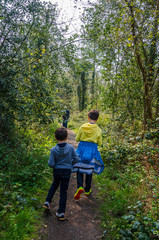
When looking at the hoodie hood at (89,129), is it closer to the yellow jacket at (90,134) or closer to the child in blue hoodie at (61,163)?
the yellow jacket at (90,134)

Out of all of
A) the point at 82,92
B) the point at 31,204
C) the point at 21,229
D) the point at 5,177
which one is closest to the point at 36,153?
the point at 5,177

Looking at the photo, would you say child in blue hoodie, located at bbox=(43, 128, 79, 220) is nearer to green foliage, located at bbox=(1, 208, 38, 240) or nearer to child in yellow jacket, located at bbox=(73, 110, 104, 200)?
green foliage, located at bbox=(1, 208, 38, 240)

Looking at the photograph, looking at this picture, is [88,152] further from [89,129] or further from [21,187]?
[21,187]

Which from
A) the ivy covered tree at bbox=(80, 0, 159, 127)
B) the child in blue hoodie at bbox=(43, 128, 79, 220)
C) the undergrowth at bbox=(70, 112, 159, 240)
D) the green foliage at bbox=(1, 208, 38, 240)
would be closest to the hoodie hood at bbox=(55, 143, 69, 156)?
the child in blue hoodie at bbox=(43, 128, 79, 220)

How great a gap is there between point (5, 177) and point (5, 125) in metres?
1.93

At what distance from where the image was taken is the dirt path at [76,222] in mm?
3031

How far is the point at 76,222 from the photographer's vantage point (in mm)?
3398

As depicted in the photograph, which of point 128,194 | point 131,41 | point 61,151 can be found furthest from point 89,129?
point 131,41

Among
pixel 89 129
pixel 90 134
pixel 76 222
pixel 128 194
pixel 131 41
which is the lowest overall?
pixel 76 222

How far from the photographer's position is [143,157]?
568 cm

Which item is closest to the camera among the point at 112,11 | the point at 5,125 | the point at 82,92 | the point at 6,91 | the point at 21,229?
the point at 21,229

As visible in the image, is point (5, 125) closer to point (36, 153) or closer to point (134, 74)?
point (36, 153)

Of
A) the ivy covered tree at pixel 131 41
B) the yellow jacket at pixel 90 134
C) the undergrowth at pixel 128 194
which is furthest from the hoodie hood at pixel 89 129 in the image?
the ivy covered tree at pixel 131 41

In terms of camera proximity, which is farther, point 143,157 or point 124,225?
point 143,157
